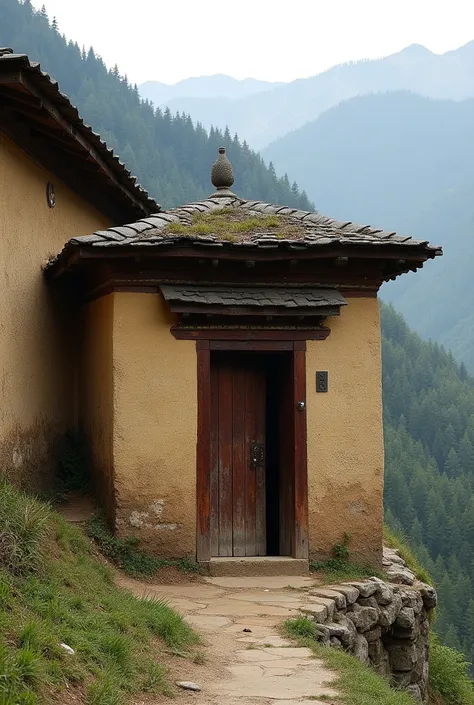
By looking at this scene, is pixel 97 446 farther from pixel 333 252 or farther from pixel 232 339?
pixel 333 252

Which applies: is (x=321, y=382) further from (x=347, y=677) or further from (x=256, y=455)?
(x=347, y=677)

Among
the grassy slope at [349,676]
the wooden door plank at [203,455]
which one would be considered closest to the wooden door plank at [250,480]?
the wooden door plank at [203,455]

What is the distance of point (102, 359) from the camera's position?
30.7ft

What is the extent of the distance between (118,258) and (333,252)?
208cm

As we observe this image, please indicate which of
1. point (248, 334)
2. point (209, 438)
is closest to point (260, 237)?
point (248, 334)

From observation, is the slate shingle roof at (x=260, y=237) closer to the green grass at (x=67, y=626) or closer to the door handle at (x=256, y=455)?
the door handle at (x=256, y=455)

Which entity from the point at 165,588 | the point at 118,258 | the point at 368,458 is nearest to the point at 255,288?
the point at 118,258

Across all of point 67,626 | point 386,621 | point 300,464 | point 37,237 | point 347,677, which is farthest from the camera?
point 37,237

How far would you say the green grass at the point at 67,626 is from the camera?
4320 millimetres

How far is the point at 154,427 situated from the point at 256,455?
4.09 feet

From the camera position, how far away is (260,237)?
28.7 ft

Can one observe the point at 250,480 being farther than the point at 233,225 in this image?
Yes

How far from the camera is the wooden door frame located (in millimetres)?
8703

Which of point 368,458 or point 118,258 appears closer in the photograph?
point 118,258
